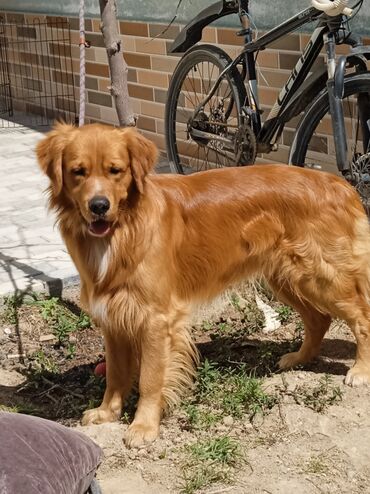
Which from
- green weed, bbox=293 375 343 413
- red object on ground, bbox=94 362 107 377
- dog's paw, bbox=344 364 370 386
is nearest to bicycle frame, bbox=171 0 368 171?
dog's paw, bbox=344 364 370 386

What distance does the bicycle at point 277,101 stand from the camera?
5316 millimetres

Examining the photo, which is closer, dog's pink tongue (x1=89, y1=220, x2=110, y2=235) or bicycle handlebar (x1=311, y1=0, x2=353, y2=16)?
dog's pink tongue (x1=89, y1=220, x2=110, y2=235)

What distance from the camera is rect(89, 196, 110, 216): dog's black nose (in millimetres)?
3582

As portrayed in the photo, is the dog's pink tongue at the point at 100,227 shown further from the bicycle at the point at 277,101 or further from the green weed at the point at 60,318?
the bicycle at the point at 277,101

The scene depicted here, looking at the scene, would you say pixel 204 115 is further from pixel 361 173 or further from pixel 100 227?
pixel 100 227

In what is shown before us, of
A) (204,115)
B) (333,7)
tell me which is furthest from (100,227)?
(204,115)

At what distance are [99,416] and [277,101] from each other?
283 centimetres

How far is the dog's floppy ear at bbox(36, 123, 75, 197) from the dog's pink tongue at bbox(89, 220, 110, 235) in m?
0.23

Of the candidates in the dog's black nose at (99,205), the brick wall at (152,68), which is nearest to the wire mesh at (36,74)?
the brick wall at (152,68)

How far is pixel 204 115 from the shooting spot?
6922 mm

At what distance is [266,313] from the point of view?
17.1 ft

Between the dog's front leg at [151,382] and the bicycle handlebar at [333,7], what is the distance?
244cm

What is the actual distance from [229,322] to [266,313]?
0.24 meters

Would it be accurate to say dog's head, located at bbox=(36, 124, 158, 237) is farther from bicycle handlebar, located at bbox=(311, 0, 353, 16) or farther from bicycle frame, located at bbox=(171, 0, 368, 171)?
bicycle handlebar, located at bbox=(311, 0, 353, 16)
